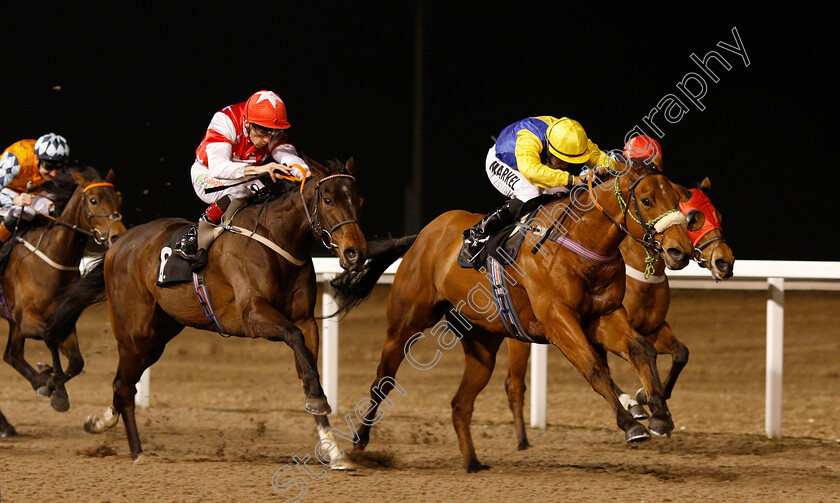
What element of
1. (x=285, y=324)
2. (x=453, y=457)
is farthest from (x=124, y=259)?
(x=453, y=457)

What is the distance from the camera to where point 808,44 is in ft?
42.5

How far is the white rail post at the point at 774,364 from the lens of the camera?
5.12 metres

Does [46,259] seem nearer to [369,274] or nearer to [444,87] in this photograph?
[369,274]

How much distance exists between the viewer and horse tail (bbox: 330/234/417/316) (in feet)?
16.3

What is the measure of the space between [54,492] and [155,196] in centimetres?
924

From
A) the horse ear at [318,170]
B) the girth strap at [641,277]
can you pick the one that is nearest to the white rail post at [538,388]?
the girth strap at [641,277]

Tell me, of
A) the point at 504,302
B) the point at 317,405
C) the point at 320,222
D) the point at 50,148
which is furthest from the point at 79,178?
the point at 504,302

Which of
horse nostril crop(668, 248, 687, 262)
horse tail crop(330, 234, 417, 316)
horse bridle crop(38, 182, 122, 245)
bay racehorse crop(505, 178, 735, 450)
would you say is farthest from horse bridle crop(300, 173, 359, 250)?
horse bridle crop(38, 182, 122, 245)

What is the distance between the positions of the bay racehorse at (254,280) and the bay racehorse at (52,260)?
744mm

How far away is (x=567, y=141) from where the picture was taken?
414cm

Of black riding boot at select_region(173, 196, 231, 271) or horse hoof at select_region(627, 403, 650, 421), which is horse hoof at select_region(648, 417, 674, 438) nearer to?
horse hoof at select_region(627, 403, 650, 421)

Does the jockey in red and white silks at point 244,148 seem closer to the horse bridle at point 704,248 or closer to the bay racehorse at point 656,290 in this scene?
the bay racehorse at point 656,290

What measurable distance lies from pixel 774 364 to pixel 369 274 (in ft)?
7.65

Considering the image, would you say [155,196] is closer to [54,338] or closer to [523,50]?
[523,50]
